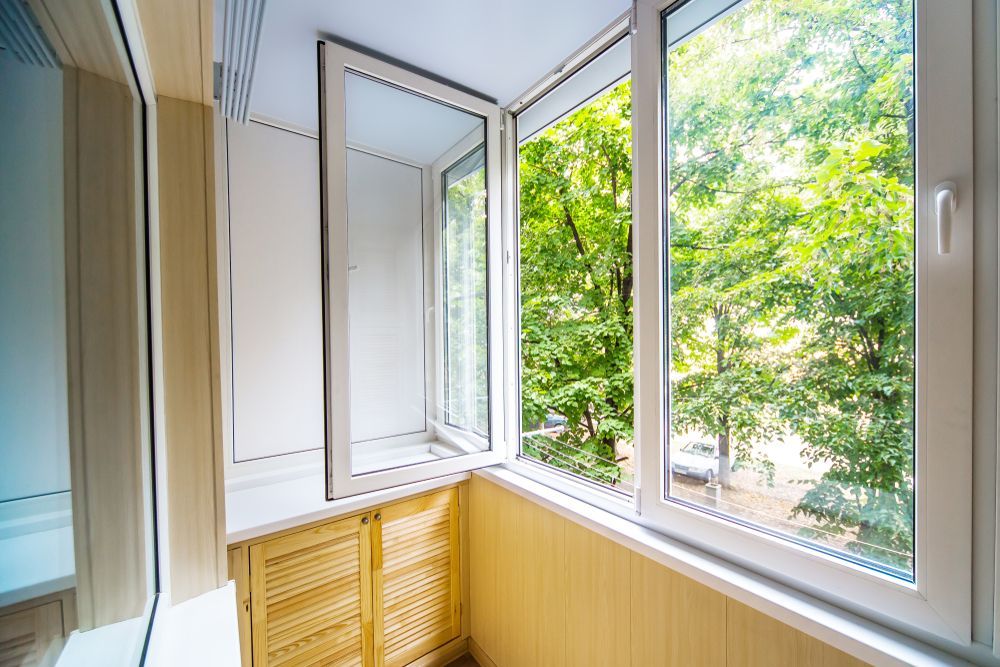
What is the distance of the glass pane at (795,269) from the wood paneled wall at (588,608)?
0.22m

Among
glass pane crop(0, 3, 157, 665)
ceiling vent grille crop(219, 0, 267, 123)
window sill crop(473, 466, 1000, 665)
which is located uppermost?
ceiling vent grille crop(219, 0, 267, 123)

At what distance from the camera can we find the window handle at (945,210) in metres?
0.72

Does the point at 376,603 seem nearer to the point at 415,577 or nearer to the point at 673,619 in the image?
the point at 415,577

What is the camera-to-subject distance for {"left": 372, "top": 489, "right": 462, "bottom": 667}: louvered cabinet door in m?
1.60

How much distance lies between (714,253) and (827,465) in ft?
1.81

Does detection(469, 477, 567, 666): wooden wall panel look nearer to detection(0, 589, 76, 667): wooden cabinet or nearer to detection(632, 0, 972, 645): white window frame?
detection(632, 0, 972, 645): white window frame

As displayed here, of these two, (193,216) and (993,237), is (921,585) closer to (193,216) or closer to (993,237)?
(993,237)

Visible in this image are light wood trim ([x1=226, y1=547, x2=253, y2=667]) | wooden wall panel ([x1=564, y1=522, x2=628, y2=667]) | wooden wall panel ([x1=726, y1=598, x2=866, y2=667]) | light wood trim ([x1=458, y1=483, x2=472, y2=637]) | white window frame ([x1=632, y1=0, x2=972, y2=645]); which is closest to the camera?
white window frame ([x1=632, y1=0, x2=972, y2=645])

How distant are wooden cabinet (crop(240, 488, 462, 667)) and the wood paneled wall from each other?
0.54 feet

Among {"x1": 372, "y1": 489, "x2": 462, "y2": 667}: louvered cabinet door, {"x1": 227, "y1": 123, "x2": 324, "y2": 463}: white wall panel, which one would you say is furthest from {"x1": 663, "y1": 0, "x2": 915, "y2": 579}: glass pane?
{"x1": 227, "y1": 123, "x2": 324, "y2": 463}: white wall panel

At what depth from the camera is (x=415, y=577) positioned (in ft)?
5.54

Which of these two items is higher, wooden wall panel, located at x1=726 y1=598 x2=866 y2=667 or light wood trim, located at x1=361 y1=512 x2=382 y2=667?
wooden wall panel, located at x1=726 y1=598 x2=866 y2=667

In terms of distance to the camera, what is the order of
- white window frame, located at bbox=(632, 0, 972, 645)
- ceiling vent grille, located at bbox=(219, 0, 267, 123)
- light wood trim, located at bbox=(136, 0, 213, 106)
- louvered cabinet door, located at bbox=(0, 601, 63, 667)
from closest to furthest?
louvered cabinet door, located at bbox=(0, 601, 63, 667) < light wood trim, located at bbox=(136, 0, 213, 106) < white window frame, located at bbox=(632, 0, 972, 645) < ceiling vent grille, located at bbox=(219, 0, 267, 123)

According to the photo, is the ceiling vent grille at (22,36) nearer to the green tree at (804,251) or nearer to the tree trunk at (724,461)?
the green tree at (804,251)
